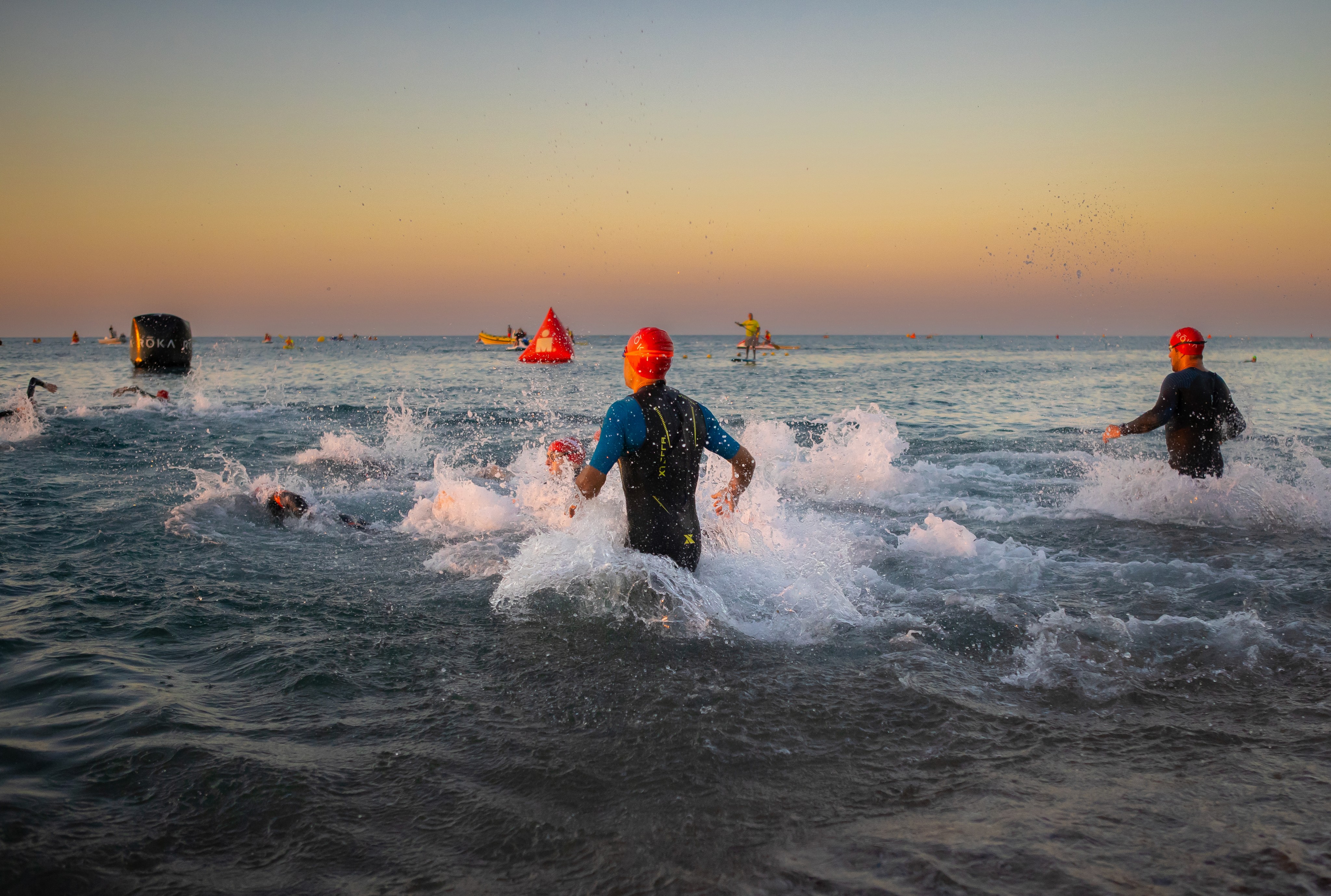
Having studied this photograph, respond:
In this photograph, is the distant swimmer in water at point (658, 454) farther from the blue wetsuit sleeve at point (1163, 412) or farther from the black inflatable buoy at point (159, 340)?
the black inflatable buoy at point (159, 340)

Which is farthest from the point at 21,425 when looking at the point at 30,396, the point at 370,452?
the point at 370,452

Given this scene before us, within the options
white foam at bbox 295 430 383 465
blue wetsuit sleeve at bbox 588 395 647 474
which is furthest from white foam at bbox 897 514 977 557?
white foam at bbox 295 430 383 465

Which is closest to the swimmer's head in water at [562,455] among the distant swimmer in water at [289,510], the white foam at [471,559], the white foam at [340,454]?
the white foam at [471,559]

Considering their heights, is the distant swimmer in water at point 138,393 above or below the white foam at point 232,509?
above

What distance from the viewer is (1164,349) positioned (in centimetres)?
9819

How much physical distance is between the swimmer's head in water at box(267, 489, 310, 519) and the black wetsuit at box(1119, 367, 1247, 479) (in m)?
8.82

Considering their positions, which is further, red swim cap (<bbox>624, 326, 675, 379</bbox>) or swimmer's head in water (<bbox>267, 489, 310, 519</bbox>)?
swimmer's head in water (<bbox>267, 489, 310, 519</bbox>)

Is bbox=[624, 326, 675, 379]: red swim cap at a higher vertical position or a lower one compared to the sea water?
higher

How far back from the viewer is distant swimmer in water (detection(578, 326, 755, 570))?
4.40 m

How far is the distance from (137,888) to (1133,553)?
7708mm

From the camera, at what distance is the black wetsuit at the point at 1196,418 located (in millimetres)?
7730

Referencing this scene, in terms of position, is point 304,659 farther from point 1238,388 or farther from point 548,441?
point 1238,388

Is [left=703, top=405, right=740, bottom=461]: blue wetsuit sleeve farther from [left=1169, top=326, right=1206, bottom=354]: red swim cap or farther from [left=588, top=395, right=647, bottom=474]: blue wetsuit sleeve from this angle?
[left=1169, top=326, right=1206, bottom=354]: red swim cap

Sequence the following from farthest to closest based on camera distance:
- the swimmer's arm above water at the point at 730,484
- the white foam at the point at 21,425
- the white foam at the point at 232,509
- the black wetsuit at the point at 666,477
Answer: the white foam at the point at 21,425 < the white foam at the point at 232,509 < the black wetsuit at the point at 666,477 < the swimmer's arm above water at the point at 730,484
